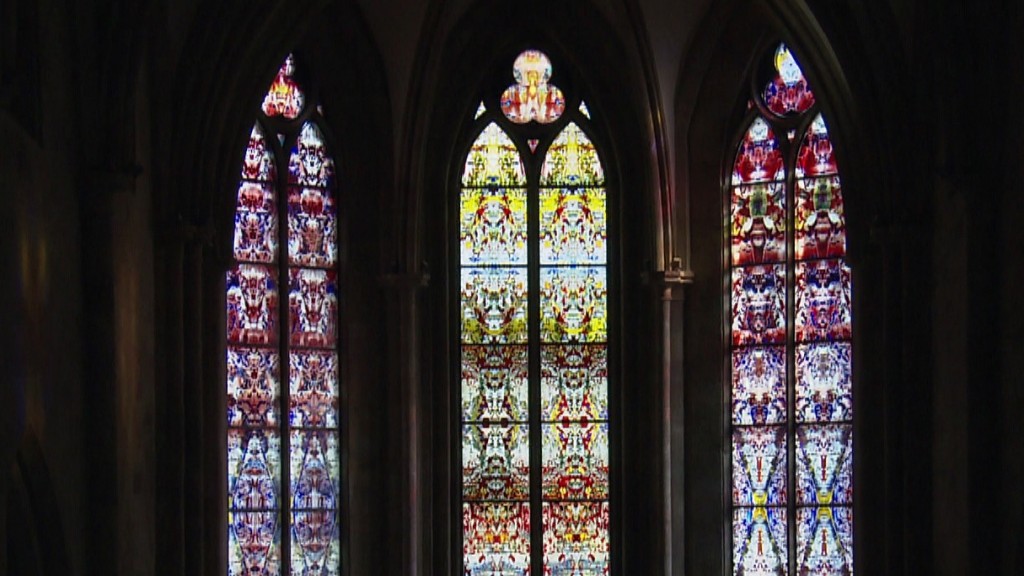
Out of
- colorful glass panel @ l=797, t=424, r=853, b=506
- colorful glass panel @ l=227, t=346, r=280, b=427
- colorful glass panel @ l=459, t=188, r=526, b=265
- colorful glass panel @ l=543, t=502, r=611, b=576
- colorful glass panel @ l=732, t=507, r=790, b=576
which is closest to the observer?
colorful glass panel @ l=227, t=346, r=280, b=427

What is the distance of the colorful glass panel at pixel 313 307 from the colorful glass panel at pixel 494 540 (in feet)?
7.05

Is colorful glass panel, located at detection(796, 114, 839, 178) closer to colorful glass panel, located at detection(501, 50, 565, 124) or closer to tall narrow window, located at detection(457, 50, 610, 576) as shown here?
tall narrow window, located at detection(457, 50, 610, 576)

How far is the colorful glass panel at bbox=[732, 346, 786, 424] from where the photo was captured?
18562 mm

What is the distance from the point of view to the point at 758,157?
18938mm

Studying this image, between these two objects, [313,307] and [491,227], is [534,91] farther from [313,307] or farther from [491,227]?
[313,307]

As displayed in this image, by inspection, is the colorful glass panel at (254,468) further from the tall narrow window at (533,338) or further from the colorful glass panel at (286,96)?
the colorful glass panel at (286,96)

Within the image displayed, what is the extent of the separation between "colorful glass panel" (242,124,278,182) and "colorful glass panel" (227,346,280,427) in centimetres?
163

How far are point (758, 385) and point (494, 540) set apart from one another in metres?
2.93

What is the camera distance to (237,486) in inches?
706

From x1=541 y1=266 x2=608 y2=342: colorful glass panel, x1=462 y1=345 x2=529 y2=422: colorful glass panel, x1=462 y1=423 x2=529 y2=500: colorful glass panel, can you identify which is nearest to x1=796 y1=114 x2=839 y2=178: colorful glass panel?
x1=541 y1=266 x2=608 y2=342: colorful glass panel
